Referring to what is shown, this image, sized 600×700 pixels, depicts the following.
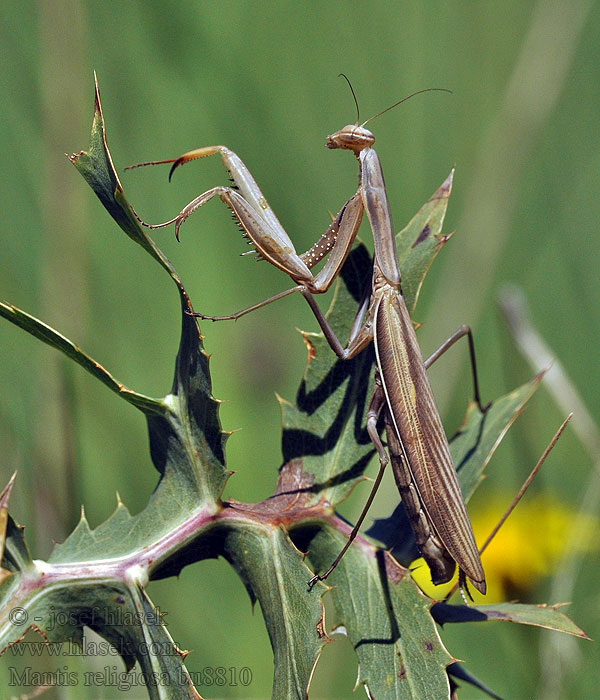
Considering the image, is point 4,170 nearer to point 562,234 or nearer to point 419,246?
point 419,246

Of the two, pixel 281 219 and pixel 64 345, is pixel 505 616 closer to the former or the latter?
pixel 64 345

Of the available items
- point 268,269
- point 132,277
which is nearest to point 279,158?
point 268,269

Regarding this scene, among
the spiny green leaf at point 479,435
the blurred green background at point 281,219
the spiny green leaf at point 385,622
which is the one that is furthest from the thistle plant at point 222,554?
the blurred green background at point 281,219

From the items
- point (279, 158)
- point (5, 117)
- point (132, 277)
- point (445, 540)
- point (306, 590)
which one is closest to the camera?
point (306, 590)

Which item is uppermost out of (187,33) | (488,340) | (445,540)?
(187,33)

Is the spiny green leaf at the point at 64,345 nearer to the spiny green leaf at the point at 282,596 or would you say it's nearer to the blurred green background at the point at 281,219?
the spiny green leaf at the point at 282,596

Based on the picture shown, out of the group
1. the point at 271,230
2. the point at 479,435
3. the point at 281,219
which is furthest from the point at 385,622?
the point at 281,219

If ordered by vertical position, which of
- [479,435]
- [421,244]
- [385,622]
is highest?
[421,244]
